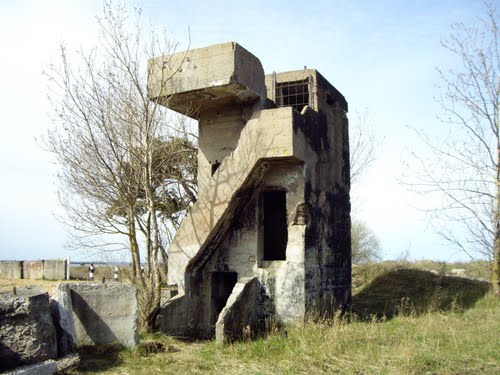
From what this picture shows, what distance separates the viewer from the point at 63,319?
739 centimetres

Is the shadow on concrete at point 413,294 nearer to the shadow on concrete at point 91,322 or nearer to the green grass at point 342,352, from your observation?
the green grass at point 342,352

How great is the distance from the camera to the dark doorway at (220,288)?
11078mm

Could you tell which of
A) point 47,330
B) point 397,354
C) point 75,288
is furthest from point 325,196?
point 47,330

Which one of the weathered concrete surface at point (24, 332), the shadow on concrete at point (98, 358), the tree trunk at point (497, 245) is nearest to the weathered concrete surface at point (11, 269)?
the shadow on concrete at point (98, 358)

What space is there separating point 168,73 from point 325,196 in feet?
15.0

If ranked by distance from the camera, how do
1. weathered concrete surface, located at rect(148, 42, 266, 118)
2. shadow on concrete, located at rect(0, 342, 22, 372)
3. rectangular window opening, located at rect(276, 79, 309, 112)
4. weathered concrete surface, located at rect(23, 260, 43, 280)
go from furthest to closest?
weathered concrete surface, located at rect(23, 260, 43, 280) → rectangular window opening, located at rect(276, 79, 309, 112) → weathered concrete surface, located at rect(148, 42, 266, 118) → shadow on concrete, located at rect(0, 342, 22, 372)

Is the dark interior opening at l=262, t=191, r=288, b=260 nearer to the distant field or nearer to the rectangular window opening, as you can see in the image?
the rectangular window opening

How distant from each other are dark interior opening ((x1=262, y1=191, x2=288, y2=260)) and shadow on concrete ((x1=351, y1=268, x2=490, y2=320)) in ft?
8.25

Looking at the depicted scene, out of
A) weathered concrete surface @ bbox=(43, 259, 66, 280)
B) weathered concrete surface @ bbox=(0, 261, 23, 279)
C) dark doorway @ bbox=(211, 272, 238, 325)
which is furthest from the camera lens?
weathered concrete surface @ bbox=(0, 261, 23, 279)

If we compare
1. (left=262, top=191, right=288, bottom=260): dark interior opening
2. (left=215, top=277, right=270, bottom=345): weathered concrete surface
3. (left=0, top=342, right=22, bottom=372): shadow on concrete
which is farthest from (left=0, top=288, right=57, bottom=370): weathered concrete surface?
(left=262, top=191, right=288, bottom=260): dark interior opening

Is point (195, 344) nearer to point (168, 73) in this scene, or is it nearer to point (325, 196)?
point (325, 196)

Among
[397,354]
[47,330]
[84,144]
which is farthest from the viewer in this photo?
[84,144]

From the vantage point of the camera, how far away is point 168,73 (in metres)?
10.4

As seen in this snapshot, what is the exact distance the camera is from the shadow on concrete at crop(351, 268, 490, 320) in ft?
41.8
